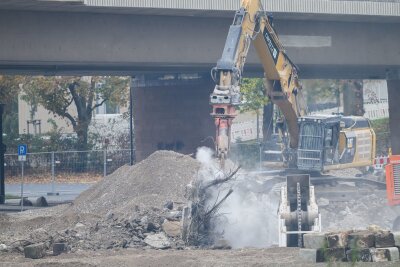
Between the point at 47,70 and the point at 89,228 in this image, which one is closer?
the point at 89,228

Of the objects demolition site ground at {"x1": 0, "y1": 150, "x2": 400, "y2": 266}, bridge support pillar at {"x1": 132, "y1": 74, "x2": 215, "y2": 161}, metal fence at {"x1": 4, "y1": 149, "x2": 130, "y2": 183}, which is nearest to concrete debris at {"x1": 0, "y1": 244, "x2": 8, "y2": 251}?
demolition site ground at {"x1": 0, "y1": 150, "x2": 400, "y2": 266}

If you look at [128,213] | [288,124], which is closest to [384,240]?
[128,213]

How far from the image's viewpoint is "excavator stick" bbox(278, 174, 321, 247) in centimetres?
2123

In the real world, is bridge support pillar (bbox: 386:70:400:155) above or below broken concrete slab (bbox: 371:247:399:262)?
above

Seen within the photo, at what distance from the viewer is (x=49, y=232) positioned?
23484 millimetres

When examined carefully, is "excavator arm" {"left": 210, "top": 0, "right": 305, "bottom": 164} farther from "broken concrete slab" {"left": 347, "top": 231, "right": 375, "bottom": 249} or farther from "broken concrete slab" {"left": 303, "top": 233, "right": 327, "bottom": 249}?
"broken concrete slab" {"left": 347, "top": 231, "right": 375, "bottom": 249}

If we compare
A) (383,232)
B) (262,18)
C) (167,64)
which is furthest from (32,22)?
(383,232)

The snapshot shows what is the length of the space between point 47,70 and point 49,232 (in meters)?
14.8

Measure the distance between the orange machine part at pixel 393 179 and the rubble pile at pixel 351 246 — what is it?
7.99 metres

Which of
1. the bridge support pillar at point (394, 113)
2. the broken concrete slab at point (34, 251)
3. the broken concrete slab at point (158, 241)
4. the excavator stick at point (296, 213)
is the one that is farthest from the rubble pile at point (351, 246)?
the bridge support pillar at point (394, 113)

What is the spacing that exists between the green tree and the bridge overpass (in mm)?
16979

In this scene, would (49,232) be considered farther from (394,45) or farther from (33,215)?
(394,45)

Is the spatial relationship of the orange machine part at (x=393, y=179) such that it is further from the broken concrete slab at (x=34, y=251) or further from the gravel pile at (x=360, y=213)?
the broken concrete slab at (x=34, y=251)

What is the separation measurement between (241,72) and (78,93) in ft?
112
